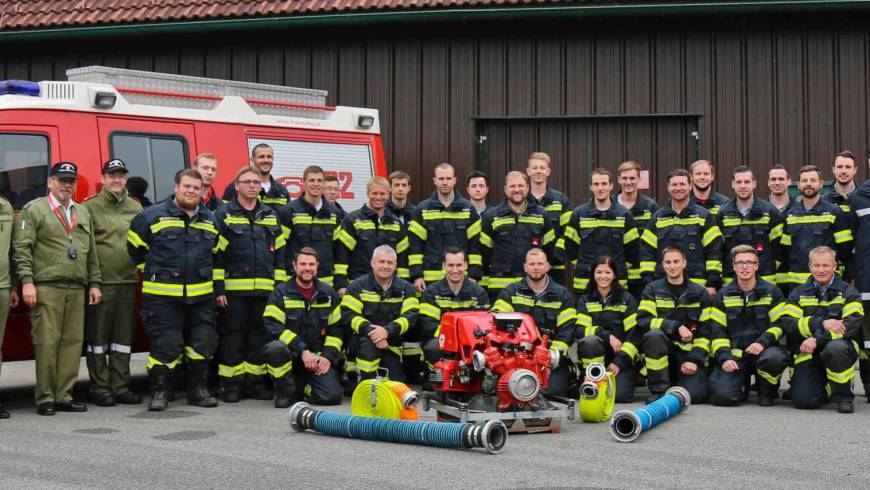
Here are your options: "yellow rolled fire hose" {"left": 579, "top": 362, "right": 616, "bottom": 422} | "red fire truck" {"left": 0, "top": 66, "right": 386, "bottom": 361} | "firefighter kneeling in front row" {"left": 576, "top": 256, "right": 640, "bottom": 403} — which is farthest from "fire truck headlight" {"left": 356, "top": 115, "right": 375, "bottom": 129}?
"yellow rolled fire hose" {"left": 579, "top": 362, "right": 616, "bottom": 422}

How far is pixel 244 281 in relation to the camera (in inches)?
399

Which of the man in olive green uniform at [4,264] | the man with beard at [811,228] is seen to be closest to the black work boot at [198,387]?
the man in olive green uniform at [4,264]

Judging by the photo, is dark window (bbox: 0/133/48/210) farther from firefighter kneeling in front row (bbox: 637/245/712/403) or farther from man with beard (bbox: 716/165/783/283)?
man with beard (bbox: 716/165/783/283)

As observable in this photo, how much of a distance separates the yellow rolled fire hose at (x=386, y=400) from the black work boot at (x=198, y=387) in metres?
1.82

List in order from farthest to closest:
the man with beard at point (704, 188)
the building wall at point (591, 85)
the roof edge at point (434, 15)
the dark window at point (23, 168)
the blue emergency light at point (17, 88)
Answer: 1. the building wall at point (591, 85)
2. the roof edge at point (434, 15)
3. the man with beard at point (704, 188)
4. the blue emergency light at point (17, 88)
5. the dark window at point (23, 168)

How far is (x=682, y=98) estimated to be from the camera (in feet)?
46.0

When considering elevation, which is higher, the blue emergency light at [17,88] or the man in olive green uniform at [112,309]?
the blue emergency light at [17,88]

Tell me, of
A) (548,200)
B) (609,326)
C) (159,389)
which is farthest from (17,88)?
(609,326)

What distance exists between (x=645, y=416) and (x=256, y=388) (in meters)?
3.87

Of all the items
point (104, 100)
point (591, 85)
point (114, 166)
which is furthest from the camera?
point (591, 85)

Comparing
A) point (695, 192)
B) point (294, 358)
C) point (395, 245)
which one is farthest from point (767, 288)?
point (294, 358)

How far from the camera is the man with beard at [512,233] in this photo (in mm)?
10789

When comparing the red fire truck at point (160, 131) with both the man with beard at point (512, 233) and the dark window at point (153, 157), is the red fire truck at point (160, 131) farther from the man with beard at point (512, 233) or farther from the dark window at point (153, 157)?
the man with beard at point (512, 233)

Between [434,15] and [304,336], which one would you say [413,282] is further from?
[434,15]
